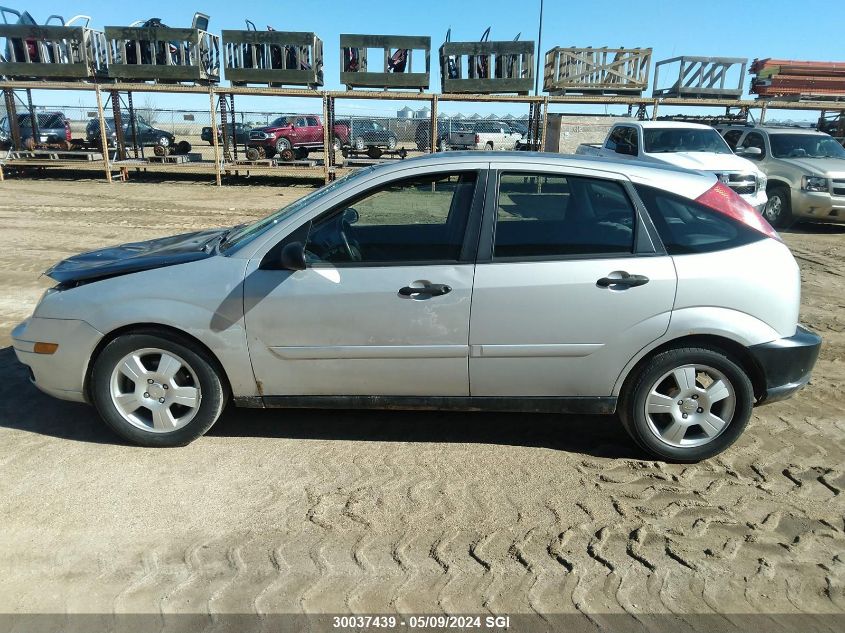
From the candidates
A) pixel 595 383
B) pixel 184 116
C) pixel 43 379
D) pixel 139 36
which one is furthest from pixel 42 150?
pixel 595 383

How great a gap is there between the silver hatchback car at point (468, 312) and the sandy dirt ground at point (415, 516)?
12.5 inches

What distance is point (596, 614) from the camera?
2.50m

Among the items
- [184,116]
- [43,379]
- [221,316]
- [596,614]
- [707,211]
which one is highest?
[184,116]

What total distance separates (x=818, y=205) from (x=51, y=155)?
22.4 m

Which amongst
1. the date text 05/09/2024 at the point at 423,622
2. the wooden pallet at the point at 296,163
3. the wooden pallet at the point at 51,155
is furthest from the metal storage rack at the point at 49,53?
the date text 05/09/2024 at the point at 423,622

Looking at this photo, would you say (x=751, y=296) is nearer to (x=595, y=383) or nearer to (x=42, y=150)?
(x=595, y=383)

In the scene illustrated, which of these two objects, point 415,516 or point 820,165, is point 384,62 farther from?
point 415,516

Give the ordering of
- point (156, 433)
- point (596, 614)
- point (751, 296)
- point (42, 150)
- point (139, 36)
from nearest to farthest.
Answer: point (596, 614)
point (751, 296)
point (156, 433)
point (139, 36)
point (42, 150)

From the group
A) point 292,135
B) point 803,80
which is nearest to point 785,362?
point 803,80

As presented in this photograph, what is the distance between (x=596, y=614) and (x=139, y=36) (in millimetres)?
19848

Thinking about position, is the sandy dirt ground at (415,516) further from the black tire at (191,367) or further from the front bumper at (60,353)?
the front bumper at (60,353)

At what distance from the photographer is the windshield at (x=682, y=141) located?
12.1 meters

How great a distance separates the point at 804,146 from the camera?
12.9m

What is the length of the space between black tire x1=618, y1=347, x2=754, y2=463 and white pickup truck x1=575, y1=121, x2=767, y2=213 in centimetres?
854
